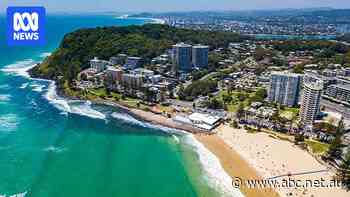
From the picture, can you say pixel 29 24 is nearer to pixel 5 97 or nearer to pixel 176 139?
pixel 176 139

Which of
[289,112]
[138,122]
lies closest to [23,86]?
[138,122]

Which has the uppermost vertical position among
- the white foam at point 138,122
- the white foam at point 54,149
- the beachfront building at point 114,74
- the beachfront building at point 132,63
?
the beachfront building at point 132,63

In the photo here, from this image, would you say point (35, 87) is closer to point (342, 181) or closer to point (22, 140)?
point (22, 140)

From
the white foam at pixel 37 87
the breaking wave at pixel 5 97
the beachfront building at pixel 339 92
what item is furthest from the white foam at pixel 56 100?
the beachfront building at pixel 339 92

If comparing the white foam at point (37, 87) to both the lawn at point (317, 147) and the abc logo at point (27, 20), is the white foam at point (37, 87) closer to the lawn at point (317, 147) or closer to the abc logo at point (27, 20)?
the lawn at point (317, 147)

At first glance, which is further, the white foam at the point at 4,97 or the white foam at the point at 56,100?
the white foam at the point at 4,97

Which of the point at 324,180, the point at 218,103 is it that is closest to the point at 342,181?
the point at 324,180
